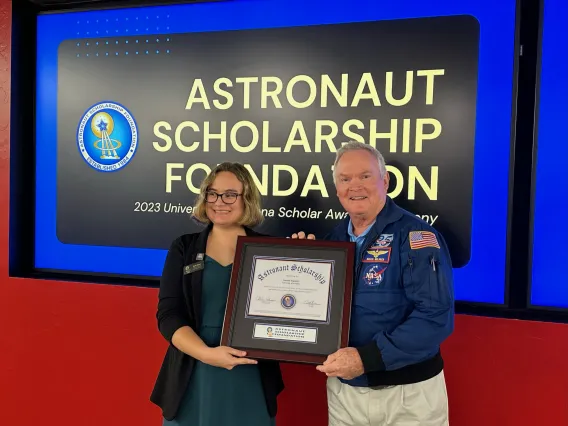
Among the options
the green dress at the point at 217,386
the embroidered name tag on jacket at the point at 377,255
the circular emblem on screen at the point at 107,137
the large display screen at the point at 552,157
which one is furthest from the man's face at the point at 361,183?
the circular emblem on screen at the point at 107,137

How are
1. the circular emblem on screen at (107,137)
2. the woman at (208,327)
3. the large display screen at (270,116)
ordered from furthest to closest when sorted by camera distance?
the circular emblem on screen at (107,137), the large display screen at (270,116), the woman at (208,327)

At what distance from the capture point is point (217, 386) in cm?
172

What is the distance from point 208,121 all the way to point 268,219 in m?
0.54

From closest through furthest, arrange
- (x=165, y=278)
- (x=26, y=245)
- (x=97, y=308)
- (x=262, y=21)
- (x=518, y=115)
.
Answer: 1. (x=165, y=278)
2. (x=518, y=115)
3. (x=262, y=21)
4. (x=97, y=308)
5. (x=26, y=245)

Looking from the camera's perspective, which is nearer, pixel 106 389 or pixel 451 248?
pixel 451 248

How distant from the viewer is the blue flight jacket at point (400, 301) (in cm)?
152

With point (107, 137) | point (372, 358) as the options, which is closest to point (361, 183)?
point (372, 358)

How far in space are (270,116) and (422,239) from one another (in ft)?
3.44

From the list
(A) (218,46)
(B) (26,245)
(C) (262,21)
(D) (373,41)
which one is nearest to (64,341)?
(B) (26,245)

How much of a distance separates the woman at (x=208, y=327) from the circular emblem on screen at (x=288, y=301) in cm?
21

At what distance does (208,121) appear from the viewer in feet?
8.02

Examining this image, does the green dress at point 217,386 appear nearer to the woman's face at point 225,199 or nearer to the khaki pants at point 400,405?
the woman's face at point 225,199

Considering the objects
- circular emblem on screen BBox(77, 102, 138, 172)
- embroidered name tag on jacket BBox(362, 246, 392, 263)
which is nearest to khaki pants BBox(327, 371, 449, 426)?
embroidered name tag on jacket BBox(362, 246, 392, 263)

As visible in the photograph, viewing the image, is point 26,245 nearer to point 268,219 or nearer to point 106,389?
point 106,389
